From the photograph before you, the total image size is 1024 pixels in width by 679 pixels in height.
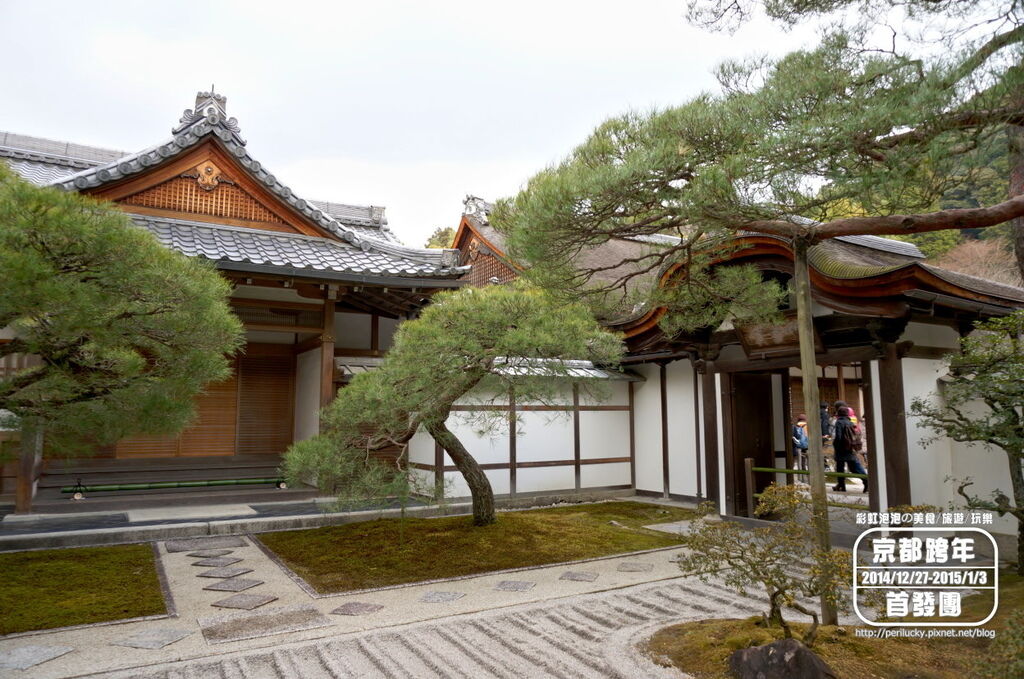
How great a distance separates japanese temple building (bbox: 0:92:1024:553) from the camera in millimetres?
6910

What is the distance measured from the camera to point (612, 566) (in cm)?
618

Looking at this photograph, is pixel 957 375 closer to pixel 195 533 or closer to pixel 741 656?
pixel 741 656

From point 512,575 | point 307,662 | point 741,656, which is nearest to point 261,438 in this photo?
point 512,575

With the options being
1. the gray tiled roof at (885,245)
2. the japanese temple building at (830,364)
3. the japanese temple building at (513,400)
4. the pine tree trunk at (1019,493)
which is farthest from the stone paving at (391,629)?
the gray tiled roof at (885,245)

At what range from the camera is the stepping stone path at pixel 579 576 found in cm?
566

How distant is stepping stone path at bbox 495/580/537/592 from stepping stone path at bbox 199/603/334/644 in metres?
1.54

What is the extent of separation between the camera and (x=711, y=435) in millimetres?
8953

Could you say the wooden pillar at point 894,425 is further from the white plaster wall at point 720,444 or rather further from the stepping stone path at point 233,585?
the stepping stone path at point 233,585

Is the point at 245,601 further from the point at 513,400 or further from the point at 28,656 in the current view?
the point at 513,400

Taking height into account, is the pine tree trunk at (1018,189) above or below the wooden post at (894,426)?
above

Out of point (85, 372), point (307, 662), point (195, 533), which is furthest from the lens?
point (195, 533)

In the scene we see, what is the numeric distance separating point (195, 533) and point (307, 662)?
4.40m

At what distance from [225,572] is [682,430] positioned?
285 inches

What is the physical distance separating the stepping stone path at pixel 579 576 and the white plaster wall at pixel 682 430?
475 centimetres
